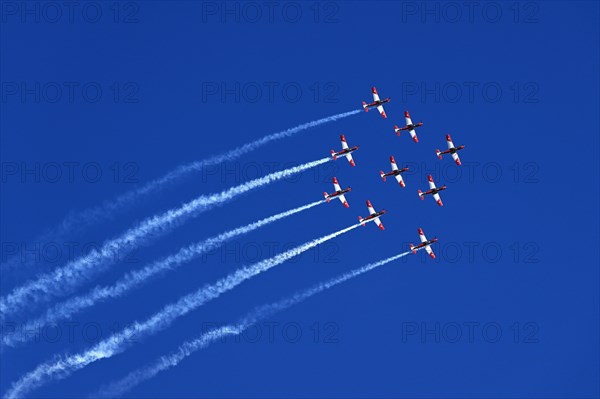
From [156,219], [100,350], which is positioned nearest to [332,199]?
[156,219]

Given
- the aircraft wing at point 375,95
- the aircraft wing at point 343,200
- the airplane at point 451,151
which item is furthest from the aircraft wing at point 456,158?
the aircraft wing at point 343,200

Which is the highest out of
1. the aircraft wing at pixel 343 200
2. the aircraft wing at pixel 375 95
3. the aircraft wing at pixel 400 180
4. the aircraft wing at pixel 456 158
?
the aircraft wing at pixel 375 95

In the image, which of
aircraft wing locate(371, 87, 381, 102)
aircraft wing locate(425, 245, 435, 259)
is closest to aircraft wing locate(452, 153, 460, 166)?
aircraft wing locate(425, 245, 435, 259)

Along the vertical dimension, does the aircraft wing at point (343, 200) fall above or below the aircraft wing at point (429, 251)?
above

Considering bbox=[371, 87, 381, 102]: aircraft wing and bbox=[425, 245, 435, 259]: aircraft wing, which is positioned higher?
bbox=[371, 87, 381, 102]: aircraft wing

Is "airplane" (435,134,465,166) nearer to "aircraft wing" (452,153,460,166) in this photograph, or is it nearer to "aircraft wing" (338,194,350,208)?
"aircraft wing" (452,153,460,166)

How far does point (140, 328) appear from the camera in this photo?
132750 mm

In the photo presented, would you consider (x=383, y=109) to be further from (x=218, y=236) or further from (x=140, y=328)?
(x=140, y=328)

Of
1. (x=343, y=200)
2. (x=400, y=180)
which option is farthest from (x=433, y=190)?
(x=343, y=200)

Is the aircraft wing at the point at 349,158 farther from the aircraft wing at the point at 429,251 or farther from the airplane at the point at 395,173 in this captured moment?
the aircraft wing at the point at 429,251

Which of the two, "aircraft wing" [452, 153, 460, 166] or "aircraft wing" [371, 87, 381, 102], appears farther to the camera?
"aircraft wing" [452, 153, 460, 166]

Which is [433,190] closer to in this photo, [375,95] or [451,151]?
[451,151]

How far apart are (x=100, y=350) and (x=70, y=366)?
3305 mm

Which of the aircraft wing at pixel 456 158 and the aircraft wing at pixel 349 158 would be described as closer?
the aircraft wing at pixel 349 158
